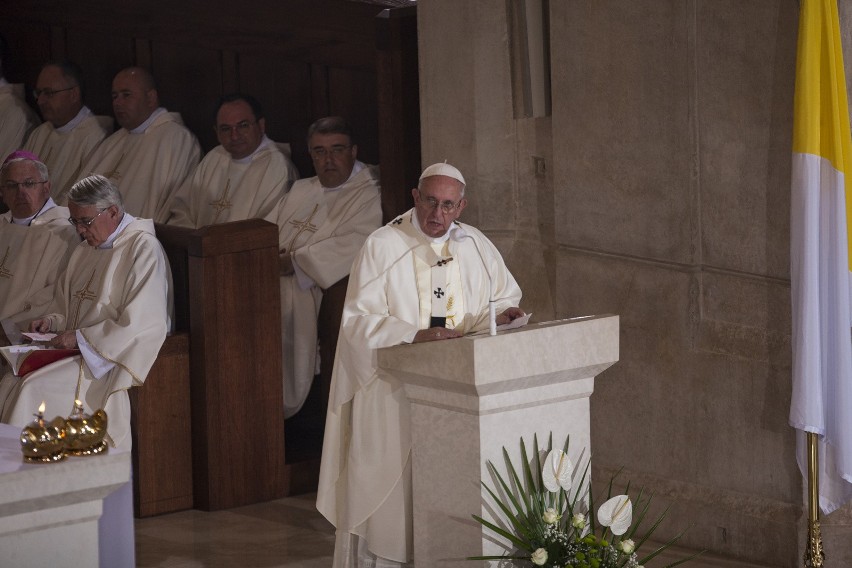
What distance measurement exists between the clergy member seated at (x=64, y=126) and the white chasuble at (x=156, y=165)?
0.47 meters

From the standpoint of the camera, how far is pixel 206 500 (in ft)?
23.1

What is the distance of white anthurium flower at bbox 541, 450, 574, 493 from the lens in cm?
461

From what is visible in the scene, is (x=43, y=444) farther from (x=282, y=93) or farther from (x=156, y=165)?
(x=282, y=93)

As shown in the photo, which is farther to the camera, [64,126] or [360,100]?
[64,126]

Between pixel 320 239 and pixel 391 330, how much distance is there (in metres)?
2.46

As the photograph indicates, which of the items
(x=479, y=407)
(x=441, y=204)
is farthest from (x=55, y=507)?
(x=441, y=204)

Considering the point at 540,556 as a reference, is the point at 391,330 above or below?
above

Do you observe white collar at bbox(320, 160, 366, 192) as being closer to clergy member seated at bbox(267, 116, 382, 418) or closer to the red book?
clergy member seated at bbox(267, 116, 382, 418)

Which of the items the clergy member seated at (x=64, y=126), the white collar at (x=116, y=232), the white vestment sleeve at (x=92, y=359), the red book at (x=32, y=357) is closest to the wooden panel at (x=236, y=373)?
the white collar at (x=116, y=232)

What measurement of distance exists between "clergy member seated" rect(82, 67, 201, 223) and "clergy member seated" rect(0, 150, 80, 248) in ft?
3.13

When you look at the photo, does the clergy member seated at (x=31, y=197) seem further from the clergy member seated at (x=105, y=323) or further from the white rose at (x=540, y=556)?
the white rose at (x=540, y=556)

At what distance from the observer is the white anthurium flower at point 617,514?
459cm

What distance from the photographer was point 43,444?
3.58m

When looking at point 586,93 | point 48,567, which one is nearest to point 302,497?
point 586,93
